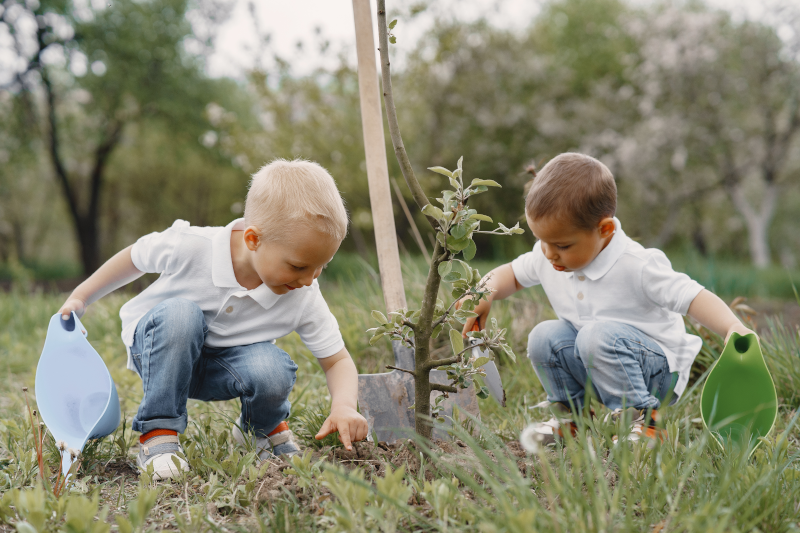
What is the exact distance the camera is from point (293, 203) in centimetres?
147

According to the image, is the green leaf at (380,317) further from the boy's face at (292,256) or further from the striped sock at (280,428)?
the striped sock at (280,428)

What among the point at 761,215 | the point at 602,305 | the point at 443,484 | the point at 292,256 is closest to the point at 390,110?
the point at 292,256

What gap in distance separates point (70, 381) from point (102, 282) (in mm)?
289

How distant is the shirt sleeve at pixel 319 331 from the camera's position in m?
1.70

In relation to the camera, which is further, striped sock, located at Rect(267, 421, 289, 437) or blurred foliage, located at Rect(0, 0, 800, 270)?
blurred foliage, located at Rect(0, 0, 800, 270)

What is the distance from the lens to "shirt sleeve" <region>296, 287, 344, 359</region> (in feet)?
5.57

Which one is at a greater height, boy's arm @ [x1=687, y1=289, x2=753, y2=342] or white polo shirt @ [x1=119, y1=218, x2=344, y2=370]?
white polo shirt @ [x1=119, y1=218, x2=344, y2=370]

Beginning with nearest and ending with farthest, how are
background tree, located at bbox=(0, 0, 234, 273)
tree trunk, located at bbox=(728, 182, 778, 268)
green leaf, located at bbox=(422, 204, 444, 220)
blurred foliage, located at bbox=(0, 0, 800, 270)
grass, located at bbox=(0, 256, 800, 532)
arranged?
grass, located at bbox=(0, 256, 800, 532), green leaf, located at bbox=(422, 204, 444, 220), blurred foliage, located at bbox=(0, 0, 800, 270), background tree, located at bbox=(0, 0, 234, 273), tree trunk, located at bbox=(728, 182, 778, 268)

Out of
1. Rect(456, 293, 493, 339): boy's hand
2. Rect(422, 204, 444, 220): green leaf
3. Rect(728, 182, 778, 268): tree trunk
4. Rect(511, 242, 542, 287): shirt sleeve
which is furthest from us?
Rect(728, 182, 778, 268): tree trunk

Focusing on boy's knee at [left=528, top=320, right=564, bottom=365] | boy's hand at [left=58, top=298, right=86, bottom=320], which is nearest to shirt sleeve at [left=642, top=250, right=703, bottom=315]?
boy's knee at [left=528, top=320, right=564, bottom=365]

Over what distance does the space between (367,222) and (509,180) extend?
5.21 m

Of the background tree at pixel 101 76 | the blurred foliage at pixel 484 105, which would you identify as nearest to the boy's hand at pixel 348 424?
the blurred foliage at pixel 484 105

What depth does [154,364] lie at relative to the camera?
1561 mm

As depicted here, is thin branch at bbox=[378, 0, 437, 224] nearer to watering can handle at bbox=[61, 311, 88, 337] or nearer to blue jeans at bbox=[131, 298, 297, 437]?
blue jeans at bbox=[131, 298, 297, 437]
